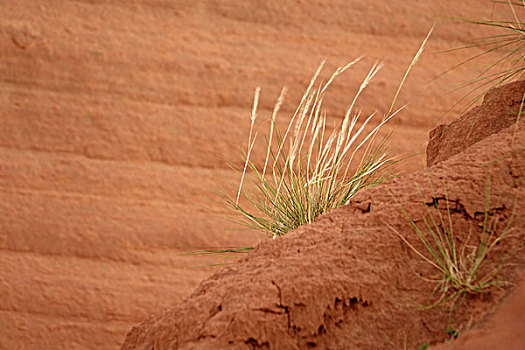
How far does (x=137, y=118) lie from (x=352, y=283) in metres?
0.91

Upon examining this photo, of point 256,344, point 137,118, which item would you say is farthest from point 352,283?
point 137,118

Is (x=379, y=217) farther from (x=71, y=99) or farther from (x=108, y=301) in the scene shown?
(x=71, y=99)

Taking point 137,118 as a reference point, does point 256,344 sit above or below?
below

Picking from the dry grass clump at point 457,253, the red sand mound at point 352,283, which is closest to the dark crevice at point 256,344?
the red sand mound at point 352,283

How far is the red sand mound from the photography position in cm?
40

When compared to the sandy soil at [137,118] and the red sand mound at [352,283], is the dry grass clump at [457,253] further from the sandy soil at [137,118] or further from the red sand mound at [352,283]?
the sandy soil at [137,118]

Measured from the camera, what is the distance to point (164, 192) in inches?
47.9

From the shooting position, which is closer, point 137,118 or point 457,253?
point 457,253

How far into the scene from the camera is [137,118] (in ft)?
4.09

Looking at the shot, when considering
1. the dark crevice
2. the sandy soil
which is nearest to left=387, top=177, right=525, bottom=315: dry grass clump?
the dark crevice

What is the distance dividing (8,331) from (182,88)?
0.57m

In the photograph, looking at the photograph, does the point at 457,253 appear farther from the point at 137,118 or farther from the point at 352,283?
the point at 137,118

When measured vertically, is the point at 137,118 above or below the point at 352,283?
above

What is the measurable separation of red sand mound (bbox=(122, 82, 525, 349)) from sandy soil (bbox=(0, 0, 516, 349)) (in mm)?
708
